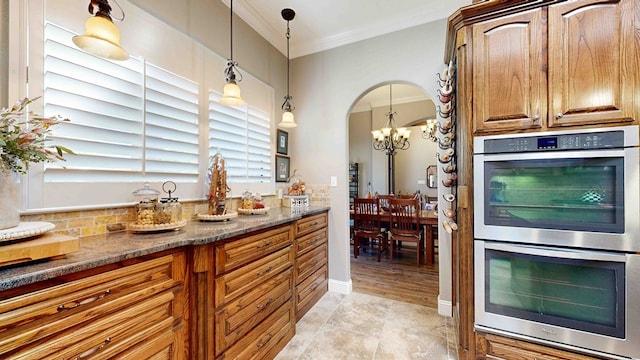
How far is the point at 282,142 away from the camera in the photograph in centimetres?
313

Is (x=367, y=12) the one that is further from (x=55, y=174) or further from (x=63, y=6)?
(x=55, y=174)

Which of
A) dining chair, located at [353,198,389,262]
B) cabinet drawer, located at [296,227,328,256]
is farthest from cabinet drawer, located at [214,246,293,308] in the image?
dining chair, located at [353,198,389,262]

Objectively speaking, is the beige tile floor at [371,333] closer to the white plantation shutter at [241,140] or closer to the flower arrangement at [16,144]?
the white plantation shutter at [241,140]

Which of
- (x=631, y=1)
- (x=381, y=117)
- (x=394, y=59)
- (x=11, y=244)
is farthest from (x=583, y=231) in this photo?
(x=381, y=117)

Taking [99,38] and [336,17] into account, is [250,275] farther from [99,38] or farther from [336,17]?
[336,17]

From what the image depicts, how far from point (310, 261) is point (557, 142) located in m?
2.12

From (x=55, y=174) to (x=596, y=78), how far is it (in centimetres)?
283

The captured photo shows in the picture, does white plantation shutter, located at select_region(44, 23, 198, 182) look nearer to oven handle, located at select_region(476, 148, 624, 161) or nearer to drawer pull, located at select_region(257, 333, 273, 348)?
drawer pull, located at select_region(257, 333, 273, 348)

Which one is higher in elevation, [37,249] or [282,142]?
[282,142]

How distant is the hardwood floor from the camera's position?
2.84 m

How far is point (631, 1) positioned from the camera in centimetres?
126

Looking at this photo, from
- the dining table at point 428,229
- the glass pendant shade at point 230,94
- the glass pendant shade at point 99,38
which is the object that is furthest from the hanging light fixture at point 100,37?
the dining table at point 428,229

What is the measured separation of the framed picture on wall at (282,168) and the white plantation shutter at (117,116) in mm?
1153

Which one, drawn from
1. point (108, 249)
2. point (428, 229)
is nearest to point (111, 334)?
point (108, 249)
